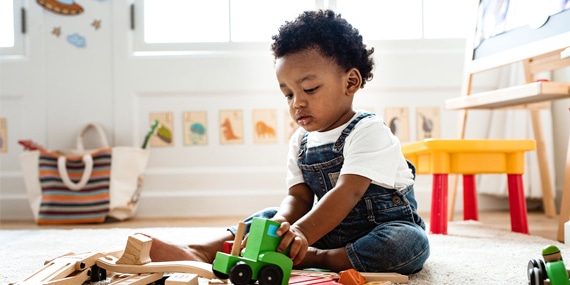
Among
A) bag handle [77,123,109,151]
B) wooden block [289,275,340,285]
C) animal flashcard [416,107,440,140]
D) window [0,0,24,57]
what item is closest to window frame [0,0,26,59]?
window [0,0,24,57]

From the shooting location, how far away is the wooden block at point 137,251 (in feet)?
2.76

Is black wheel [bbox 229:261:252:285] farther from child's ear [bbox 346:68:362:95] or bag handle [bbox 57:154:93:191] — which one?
bag handle [bbox 57:154:93:191]

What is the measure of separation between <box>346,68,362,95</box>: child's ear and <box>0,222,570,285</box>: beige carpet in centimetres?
33

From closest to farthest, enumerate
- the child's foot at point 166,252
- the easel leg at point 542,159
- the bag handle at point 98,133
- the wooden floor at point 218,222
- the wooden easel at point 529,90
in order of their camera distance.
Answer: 1. the child's foot at point 166,252
2. the wooden easel at point 529,90
3. the wooden floor at point 218,222
4. the easel leg at point 542,159
5. the bag handle at point 98,133

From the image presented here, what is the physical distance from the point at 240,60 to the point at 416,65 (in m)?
0.68

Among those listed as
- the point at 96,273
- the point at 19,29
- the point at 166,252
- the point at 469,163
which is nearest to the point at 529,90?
the point at 469,163

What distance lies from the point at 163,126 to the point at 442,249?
4.41 feet

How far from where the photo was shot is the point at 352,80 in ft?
3.34

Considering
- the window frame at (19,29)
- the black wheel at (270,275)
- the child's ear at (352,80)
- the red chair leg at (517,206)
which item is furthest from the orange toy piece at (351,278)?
the window frame at (19,29)

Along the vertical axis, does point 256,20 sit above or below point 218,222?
above

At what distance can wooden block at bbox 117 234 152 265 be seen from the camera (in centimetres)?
84

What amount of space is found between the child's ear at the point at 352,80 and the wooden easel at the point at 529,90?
0.60 meters

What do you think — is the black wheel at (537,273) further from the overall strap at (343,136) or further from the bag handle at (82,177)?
the bag handle at (82,177)

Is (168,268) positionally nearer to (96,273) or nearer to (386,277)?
(96,273)
